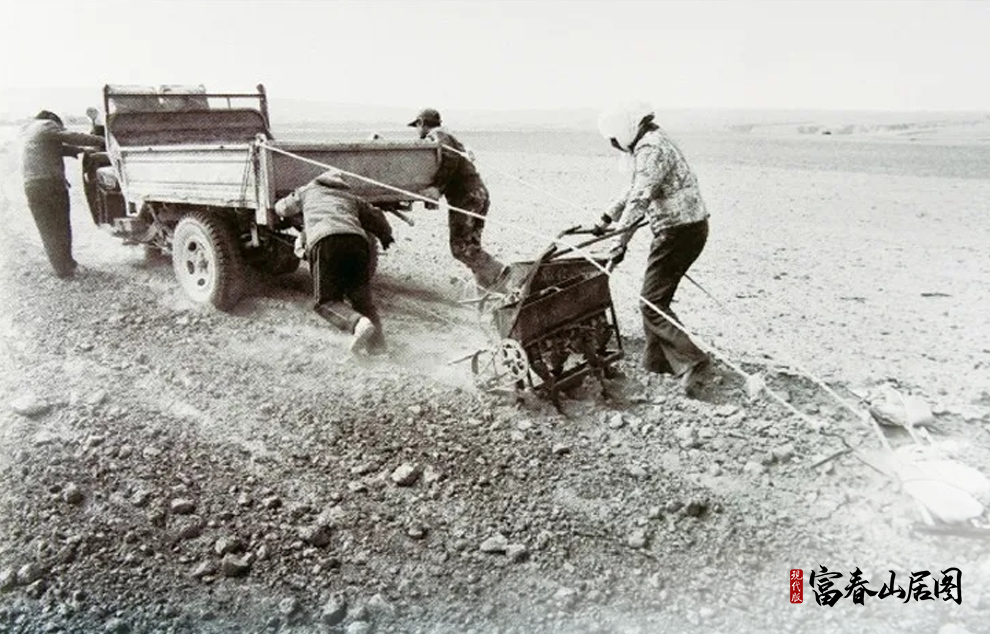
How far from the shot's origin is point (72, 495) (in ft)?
11.5

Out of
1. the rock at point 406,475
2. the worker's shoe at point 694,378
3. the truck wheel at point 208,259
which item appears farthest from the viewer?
the truck wheel at point 208,259

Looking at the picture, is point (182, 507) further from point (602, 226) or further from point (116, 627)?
point (602, 226)

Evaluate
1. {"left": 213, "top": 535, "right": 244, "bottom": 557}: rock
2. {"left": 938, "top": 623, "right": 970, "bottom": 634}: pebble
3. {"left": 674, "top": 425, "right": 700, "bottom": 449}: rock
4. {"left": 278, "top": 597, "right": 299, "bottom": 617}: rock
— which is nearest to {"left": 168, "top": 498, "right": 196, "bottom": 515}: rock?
Answer: {"left": 213, "top": 535, "right": 244, "bottom": 557}: rock

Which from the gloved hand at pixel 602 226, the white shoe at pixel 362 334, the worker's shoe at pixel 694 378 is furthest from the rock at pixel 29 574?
the worker's shoe at pixel 694 378

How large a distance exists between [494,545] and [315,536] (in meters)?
0.71

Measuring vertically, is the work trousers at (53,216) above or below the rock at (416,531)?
above

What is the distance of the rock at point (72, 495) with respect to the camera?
138 inches

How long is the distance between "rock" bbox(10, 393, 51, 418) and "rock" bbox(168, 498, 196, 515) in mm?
1376

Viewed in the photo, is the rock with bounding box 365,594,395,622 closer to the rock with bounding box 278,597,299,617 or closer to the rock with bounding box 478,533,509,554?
the rock with bounding box 278,597,299,617

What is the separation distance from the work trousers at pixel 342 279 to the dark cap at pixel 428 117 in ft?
6.60

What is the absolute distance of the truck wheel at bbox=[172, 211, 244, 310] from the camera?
19.5ft

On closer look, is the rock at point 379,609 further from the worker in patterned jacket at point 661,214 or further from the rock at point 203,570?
the worker in patterned jacket at point 661,214

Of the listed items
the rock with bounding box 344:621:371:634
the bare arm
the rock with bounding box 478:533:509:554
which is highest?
the bare arm

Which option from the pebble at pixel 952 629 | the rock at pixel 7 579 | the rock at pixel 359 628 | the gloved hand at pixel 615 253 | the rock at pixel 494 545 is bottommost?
the pebble at pixel 952 629
